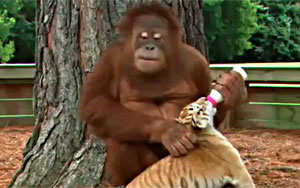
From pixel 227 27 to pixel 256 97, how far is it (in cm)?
898

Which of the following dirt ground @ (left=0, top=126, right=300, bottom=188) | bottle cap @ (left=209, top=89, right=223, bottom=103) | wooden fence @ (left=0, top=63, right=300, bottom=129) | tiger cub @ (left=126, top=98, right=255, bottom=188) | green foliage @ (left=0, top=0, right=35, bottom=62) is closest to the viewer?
tiger cub @ (left=126, top=98, right=255, bottom=188)

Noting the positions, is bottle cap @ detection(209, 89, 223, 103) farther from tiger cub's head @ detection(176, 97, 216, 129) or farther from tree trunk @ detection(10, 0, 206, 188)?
tree trunk @ detection(10, 0, 206, 188)

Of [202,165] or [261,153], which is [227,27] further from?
[202,165]

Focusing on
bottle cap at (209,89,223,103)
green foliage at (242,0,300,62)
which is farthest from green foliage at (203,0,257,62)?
bottle cap at (209,89,223,103)

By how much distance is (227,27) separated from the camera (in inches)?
644

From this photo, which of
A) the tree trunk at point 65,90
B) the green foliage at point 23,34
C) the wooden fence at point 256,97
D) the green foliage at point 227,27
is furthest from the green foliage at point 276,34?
the tree trunk at point 65,90

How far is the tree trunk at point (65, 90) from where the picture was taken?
4.24 metres

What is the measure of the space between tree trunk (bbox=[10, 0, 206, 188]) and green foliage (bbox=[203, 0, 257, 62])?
11351 millimetres

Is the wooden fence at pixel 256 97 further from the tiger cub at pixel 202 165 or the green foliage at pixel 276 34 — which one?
the green foliage at pixel 276 34

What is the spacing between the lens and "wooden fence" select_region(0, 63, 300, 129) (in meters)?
7.46

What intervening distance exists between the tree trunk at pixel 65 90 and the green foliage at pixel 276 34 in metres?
15.2

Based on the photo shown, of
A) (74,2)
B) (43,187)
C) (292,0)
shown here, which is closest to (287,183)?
(43,187)

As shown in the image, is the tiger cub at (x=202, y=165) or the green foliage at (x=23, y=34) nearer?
the tiger cub at (x=202, y=165)

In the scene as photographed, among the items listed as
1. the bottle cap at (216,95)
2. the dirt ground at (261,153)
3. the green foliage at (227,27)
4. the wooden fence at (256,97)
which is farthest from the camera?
the green foliage at (227,27)
